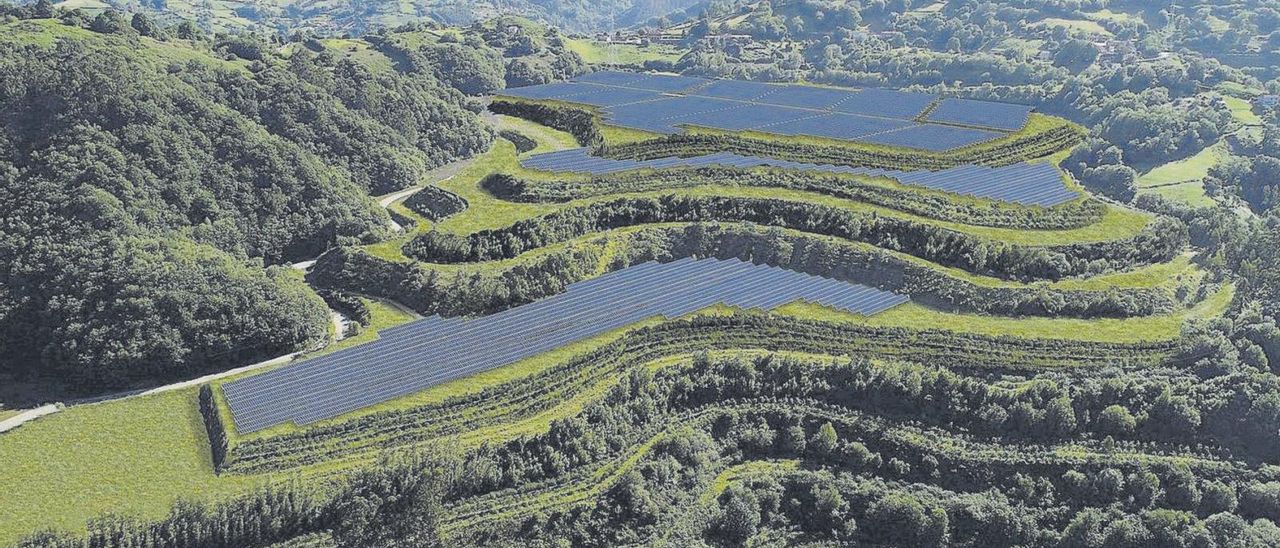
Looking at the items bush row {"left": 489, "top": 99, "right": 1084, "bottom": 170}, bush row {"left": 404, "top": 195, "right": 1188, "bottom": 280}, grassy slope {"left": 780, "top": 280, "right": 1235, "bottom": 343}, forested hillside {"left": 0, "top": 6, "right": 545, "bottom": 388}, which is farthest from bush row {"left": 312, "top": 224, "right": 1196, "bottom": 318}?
bush row {"left": 489, "top": 99, "right": 1084, "bottom": 170}

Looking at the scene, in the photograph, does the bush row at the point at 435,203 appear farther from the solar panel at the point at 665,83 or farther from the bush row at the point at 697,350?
the solar panel at the point at 665,83

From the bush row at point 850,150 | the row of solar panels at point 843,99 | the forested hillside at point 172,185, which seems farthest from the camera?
the row of solar panels at point 843,99

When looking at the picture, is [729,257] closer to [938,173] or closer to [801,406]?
[801,406]

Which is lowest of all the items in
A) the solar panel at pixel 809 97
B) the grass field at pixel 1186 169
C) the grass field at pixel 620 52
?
the grass field at pixel 1186 169

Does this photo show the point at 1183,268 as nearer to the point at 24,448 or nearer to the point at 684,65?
the point at 24,448

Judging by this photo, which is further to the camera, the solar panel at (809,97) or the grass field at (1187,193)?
the solar panel at (809,97)

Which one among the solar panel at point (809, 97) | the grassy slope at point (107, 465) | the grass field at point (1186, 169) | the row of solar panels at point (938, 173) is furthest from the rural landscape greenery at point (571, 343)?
the solar panel at point (809, 97)
